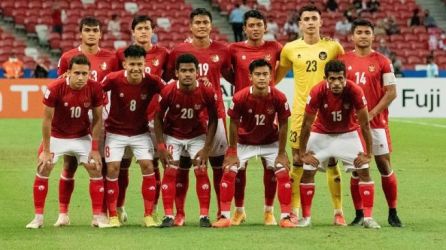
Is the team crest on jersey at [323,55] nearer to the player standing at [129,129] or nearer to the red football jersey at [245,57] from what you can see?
the red football jersey at [245,57]

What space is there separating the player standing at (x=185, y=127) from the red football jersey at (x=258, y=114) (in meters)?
0.27

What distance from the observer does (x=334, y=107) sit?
1170cm

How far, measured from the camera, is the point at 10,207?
13555 millimetres

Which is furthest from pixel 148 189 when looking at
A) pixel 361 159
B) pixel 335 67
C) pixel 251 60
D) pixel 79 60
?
pixel 335 67

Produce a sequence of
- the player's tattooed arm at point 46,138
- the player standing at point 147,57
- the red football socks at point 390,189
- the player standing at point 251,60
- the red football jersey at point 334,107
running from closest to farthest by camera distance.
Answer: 1. the red football jersey at point 334,107
2. the player's tattooed arm at point 46,138
3. the red football socks at point 390,189
4. the player standing at point 251,60
5. the player standing at point 147,57

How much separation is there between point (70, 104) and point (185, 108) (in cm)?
117

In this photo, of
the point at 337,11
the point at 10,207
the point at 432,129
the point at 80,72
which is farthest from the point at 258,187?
the point at 337,11

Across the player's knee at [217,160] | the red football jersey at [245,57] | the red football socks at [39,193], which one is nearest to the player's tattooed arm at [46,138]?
the red football socks at [39,193]

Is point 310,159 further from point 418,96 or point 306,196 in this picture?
point 418,96

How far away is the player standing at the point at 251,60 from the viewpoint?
12.3 m

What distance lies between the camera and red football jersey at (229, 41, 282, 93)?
12.6m

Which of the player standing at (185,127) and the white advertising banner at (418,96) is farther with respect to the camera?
the white advertising banner at (418,96)

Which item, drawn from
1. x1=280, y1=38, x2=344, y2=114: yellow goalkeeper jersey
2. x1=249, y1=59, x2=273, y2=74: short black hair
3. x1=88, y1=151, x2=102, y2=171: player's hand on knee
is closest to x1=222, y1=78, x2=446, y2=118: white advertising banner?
x1=280, y1=38, x2=344, y2=114: yellow goalkeeper jersey

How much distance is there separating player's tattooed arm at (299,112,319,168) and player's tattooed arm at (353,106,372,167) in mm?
428
